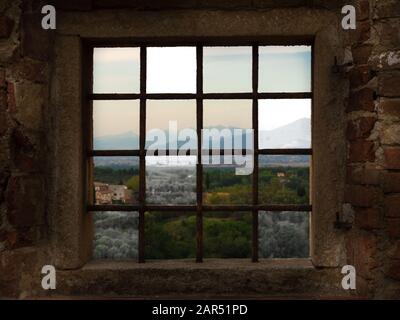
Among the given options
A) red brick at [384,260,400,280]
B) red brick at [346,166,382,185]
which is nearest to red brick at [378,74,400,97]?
red brick at [346,166,382,185]

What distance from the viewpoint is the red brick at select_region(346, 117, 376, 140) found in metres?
1.99

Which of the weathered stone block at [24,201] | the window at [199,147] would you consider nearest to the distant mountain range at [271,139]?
the window at [199,147]

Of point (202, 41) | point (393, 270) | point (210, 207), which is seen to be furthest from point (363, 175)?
point (202, 41)

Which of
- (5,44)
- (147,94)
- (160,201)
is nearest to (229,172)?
(160,201)

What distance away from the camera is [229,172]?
7.41ft

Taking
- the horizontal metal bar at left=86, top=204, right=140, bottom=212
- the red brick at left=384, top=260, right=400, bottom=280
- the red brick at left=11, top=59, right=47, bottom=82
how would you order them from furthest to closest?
the horizontal metal bar at left=86, top=204, right=140, bottom=212 → the red brick at left=11, top=59, right=47, bottom=82 → the red brick at left=384, top=260, right=400, bottom=280

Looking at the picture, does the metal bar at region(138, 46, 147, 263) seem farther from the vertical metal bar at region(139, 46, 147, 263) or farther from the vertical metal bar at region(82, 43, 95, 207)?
the vertical metal bar at region(82, 43, 95, 207)

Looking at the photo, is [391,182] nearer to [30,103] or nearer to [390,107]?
[390,107]

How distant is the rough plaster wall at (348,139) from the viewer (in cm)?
196

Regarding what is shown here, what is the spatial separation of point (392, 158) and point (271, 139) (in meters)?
0.57

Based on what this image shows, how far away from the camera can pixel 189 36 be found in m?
2.15

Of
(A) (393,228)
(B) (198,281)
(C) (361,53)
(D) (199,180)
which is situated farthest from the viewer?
(D) (199,180)

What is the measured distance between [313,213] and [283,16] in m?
0.92

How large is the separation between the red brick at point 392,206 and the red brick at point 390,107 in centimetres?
35
